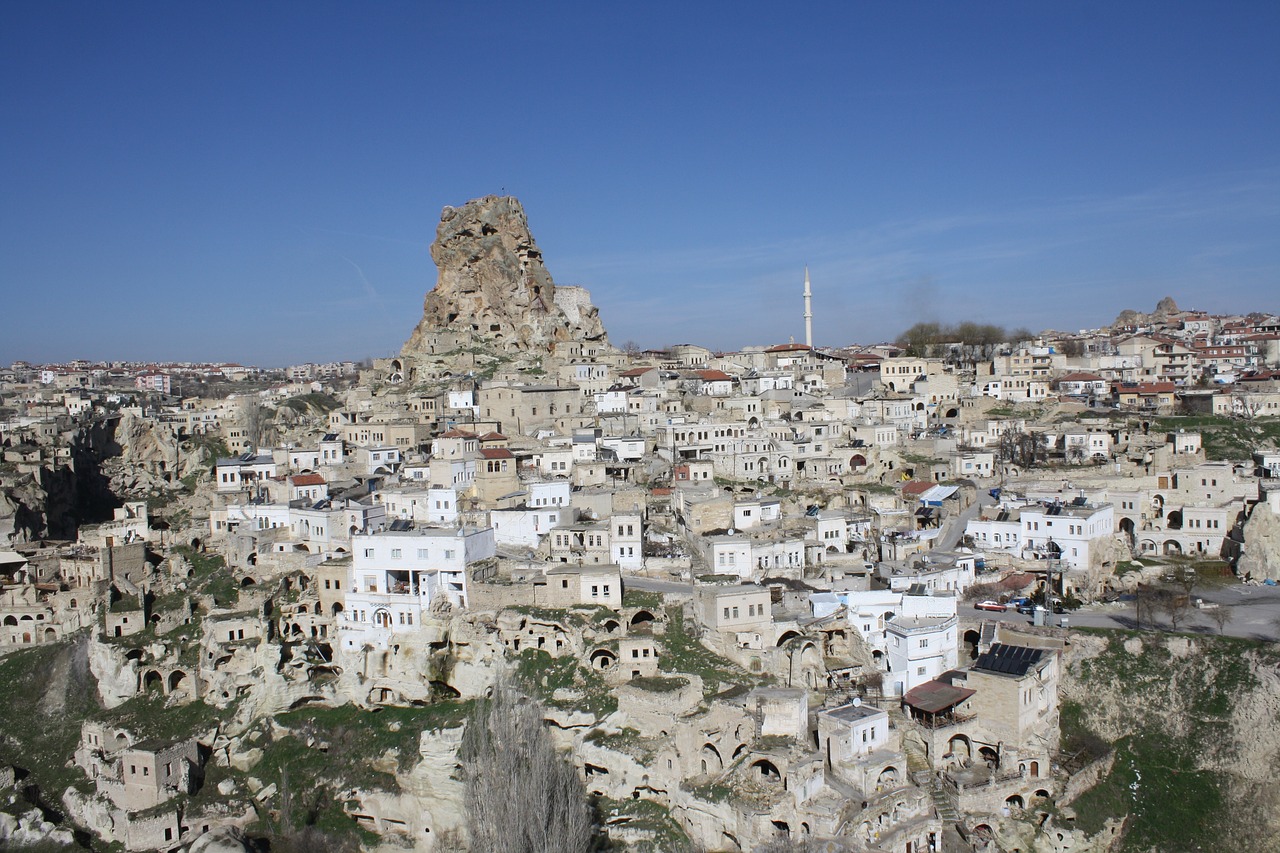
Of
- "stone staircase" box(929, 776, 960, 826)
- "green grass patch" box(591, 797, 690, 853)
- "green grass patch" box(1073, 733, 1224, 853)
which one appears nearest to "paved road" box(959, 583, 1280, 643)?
"green grass patch" box(1073, 733, 1224, 853)

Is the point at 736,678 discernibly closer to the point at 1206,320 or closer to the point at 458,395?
the point at 458,395

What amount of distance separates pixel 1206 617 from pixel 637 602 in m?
17.2

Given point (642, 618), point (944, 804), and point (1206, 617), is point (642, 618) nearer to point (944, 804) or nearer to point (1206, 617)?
point (944, 804)

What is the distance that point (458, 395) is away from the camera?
5178 centimetres

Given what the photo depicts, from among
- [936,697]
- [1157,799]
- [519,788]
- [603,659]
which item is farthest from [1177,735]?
[519,788]

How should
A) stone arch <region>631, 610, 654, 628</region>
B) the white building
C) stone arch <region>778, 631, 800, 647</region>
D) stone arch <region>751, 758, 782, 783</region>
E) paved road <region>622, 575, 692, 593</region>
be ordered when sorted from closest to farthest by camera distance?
stone arch <region>751, 758, 782, 783</region>, stone arch <region>778, 631, 800, 647</region>, stone arch <region>631, 610, 654, 628</region>, the white building, paved road <region>622, 575, 692, 593</region>

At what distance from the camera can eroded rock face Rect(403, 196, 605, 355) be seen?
6544cm

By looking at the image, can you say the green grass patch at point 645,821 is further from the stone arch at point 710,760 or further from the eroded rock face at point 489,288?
the eroded rock face at point 489,288

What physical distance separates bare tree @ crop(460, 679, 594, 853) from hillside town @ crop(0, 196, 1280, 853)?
1.32 metres

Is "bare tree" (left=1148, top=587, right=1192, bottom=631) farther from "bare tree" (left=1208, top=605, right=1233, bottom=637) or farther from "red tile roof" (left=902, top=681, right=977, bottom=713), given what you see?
"red tile roof" (left=902, top=681, right=977, bottom=713)

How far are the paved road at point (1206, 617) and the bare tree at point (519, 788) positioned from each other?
13339 millimetres

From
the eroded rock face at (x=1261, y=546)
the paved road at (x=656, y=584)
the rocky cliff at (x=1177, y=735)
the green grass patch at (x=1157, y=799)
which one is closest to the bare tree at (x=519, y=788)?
the paved road at (x=656, y=584)

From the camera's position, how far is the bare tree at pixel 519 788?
21.9 meters

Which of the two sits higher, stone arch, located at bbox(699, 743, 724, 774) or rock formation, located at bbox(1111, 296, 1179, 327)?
rock formation, located at bbox(1111, 296, 1179, 327)
